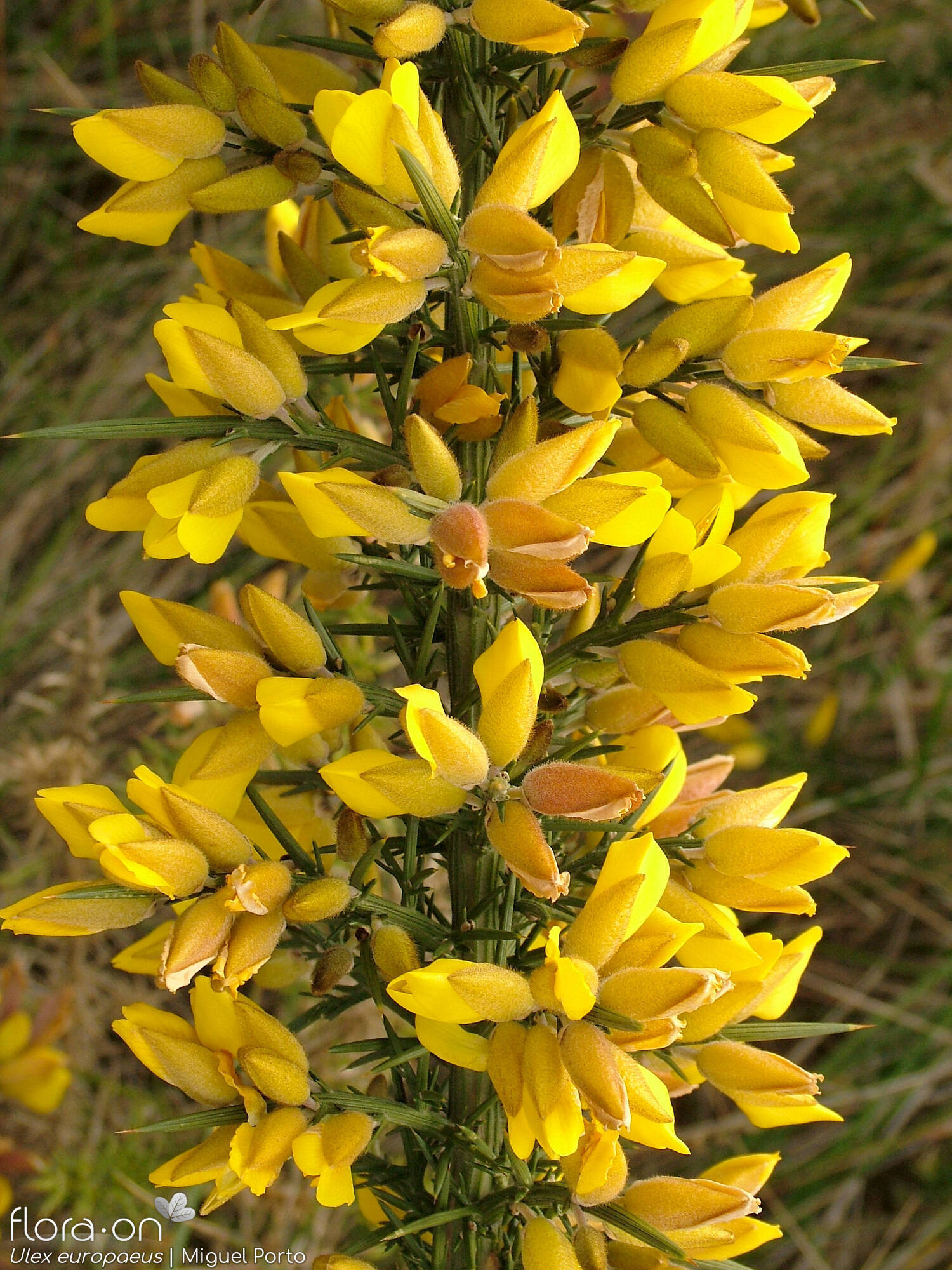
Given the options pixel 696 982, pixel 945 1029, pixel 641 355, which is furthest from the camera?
pixel 945 1029

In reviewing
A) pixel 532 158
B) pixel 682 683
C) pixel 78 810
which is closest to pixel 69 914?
Answer: pixel 78 810

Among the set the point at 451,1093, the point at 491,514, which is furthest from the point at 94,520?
the point at 451,1093

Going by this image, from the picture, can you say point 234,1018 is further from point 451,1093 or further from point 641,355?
point 641,355

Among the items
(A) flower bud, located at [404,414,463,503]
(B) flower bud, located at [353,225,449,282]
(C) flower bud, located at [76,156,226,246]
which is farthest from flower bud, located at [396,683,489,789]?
(C) flower bud, located at [76,156,226,246]

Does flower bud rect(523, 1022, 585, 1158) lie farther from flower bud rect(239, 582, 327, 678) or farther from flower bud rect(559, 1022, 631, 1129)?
flower bud rect(239, 582, 327, 678)

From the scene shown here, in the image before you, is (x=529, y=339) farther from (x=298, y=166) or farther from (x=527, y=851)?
(x=527, y=851)

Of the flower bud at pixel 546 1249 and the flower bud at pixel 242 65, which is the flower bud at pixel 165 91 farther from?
the flower bud at pixel 546 1249

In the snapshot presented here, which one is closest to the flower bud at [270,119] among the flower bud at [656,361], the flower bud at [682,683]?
the flower bud at [656,361]
